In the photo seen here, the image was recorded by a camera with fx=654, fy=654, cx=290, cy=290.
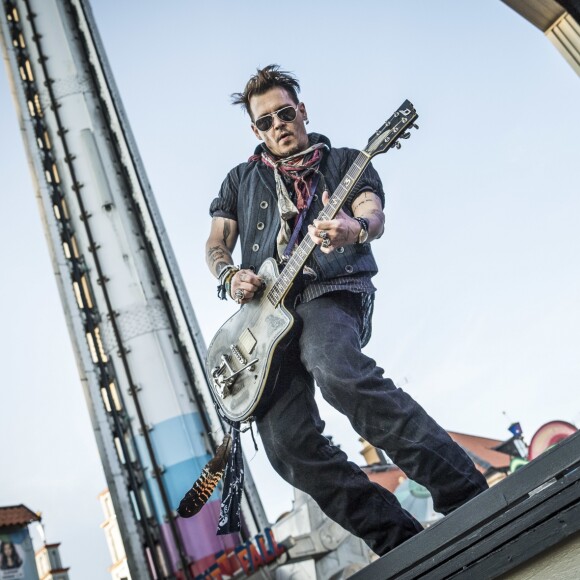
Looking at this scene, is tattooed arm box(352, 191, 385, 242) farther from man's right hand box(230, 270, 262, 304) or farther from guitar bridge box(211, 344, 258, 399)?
guitar bridge box(211, 344, 258, 399)

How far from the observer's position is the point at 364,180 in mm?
1954

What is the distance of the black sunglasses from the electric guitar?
1.12ft

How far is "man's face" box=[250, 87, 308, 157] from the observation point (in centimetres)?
206

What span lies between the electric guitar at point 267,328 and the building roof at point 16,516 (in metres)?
7.20

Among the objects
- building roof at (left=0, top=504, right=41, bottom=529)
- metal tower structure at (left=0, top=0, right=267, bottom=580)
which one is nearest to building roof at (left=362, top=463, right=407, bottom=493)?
metal tower structure at (left=0, top=0, right=267, bottom=580)

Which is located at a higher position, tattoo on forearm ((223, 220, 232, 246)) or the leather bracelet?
tattoo on forearm ((223, 220, 232, 246))

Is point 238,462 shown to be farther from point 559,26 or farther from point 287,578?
point 287,578

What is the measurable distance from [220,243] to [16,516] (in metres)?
7.43

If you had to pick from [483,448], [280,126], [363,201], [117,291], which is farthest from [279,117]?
[483,448]

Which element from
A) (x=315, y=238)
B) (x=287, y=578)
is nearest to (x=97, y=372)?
(x=287, y=578)

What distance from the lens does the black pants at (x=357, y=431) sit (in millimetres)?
1583

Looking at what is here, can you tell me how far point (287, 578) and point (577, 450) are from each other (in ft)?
24.3

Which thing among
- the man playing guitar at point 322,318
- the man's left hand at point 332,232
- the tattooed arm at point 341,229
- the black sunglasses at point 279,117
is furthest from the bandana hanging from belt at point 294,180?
the man's left hand at point 332,232

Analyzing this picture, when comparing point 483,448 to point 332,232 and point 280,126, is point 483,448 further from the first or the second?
point 332,232
